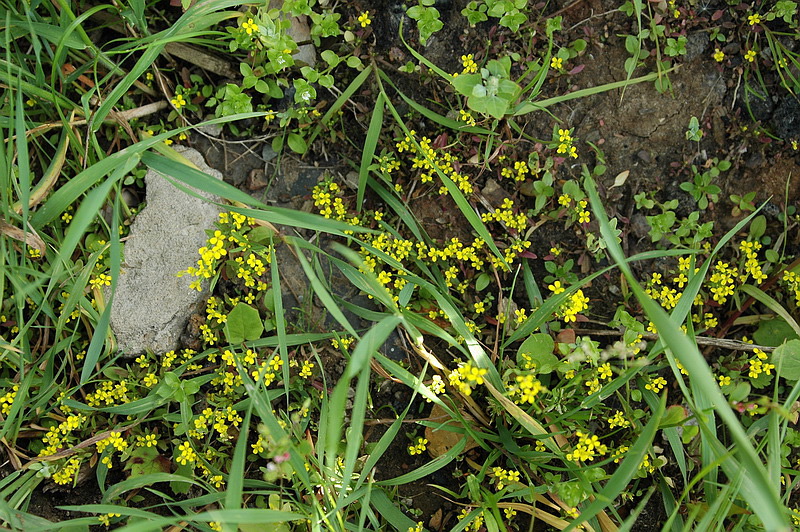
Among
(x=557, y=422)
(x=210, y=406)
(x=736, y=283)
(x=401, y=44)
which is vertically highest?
(x=401, y=44)

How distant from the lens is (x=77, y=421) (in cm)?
273

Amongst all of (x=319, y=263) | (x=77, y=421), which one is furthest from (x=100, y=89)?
(x=77, y=421)

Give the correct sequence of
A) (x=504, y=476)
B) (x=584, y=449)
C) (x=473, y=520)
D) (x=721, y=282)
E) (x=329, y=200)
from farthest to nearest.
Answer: (x=329, y=200) → (x=721, y=282) → (x=473, y=520) → (x=504, y=476) → (x=584, y=449)

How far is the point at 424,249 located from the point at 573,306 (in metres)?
0.75

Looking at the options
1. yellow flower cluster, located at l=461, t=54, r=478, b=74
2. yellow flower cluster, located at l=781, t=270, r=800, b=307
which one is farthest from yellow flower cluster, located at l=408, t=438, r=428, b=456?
yellow flower cluster, located at l=781, t=270, r=800, b=307

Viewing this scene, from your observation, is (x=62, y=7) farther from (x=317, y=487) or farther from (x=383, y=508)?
(x=383, y=508)

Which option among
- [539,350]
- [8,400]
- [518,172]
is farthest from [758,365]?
[8,400]

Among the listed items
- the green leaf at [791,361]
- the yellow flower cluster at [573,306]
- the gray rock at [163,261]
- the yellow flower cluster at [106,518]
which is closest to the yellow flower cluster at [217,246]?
the gray rock at [163,261]

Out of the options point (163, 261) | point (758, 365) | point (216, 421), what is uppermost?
point (163, 261)

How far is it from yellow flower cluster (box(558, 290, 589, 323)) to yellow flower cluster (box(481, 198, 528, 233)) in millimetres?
428

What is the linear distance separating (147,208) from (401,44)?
1530 millimetres

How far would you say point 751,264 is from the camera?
9.39 feet

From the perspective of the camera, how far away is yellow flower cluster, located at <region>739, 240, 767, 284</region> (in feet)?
9.37

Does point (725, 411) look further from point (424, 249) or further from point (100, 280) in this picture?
point (100, 280)
